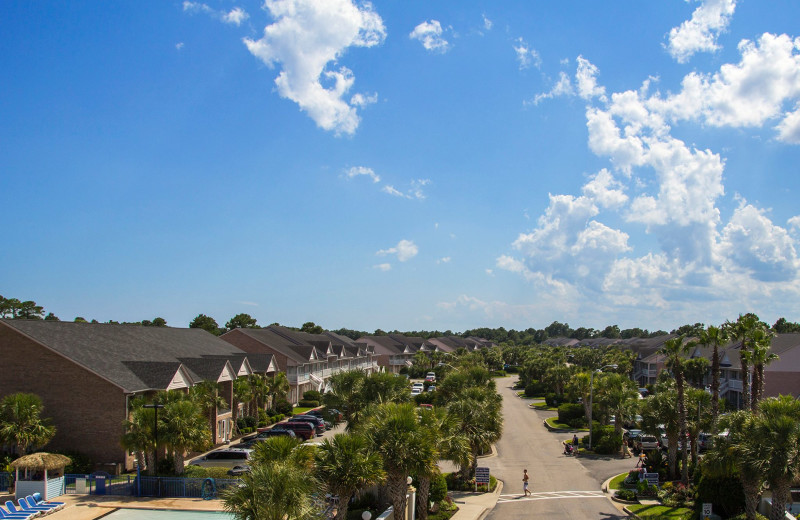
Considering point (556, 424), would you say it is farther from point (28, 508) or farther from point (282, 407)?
point (28, 508)

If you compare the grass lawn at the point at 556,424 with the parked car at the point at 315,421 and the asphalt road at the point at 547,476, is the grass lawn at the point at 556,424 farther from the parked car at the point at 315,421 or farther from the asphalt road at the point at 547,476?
the parked car at the point at 315,421

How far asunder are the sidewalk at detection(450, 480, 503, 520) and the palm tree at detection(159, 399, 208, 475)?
1412cm

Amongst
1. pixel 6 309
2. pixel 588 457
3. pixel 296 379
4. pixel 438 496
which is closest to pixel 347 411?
pixel 438 496

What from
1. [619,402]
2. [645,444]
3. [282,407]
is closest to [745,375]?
[645,444]

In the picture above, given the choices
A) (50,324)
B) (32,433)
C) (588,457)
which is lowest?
(588,457)

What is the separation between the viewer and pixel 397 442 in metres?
21.5

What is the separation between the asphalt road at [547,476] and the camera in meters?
28.2

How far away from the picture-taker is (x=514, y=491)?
1288 inches

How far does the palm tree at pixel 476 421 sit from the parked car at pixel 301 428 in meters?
16.7

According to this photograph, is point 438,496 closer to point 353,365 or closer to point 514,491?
point 514,491

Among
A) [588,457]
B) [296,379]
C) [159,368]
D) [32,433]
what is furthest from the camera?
[296,379]

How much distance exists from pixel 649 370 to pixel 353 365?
161 feet

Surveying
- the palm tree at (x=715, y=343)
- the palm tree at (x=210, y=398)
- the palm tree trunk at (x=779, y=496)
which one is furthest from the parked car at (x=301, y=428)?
the palm tree trunk at (x=779, y=496)

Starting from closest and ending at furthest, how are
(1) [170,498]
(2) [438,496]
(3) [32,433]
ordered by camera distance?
(2) [438,496] < (1) [170,498] < (3) [32,433]
